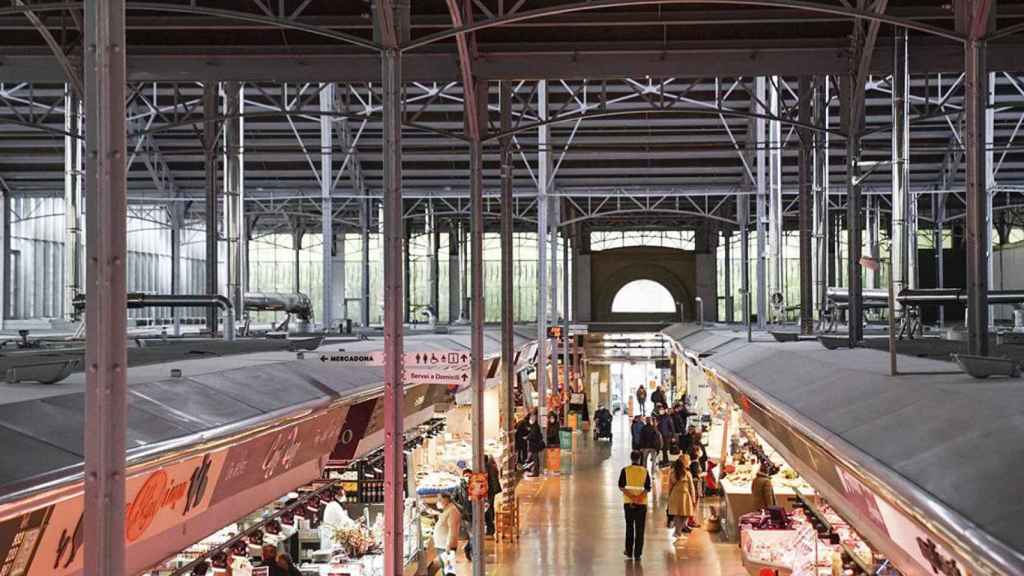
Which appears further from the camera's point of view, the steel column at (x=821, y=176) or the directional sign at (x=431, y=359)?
the steel column at (x=821, y=176)

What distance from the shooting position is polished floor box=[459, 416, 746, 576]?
698 inches

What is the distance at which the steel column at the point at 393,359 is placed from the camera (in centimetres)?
1009

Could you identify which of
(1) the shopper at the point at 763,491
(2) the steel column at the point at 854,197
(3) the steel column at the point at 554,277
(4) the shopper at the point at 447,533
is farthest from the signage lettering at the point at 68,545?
(3) the steel column at the point at 554,277

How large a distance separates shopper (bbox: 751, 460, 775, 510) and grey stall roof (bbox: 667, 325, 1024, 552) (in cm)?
710

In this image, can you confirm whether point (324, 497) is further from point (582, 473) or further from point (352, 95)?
point (352, 95)

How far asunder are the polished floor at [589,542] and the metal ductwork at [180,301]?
20.7 ft

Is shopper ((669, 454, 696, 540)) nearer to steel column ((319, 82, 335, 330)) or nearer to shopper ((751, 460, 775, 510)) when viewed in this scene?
shopper ((751, 460, 775, 510))

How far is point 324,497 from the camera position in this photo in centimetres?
1559

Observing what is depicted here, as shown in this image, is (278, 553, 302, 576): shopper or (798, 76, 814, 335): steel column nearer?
(278, 553, 302, 576): shopper

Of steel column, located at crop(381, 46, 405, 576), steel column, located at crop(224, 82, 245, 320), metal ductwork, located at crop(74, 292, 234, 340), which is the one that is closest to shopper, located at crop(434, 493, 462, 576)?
metal ductwork, located at crop(74, 292, 234, 340)

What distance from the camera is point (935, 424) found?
6.48 metres

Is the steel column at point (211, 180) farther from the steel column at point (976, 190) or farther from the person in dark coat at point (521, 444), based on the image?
the steel column at point (976, 190)

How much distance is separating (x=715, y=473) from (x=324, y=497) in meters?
11.7

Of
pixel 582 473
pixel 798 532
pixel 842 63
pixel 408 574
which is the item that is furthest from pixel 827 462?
pixel 582 473
